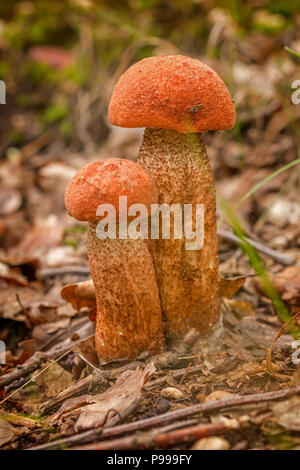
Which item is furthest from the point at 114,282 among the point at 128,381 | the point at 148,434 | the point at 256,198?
the point at 256,198

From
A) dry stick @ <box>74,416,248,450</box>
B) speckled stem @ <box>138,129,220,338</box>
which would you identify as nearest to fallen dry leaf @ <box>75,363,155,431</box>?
dry stick @ <box>74,416,248,450</box>

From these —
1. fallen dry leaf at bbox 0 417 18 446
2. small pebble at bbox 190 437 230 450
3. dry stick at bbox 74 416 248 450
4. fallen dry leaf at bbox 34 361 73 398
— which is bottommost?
fallen dry leaf at bbox 34 361 73 398

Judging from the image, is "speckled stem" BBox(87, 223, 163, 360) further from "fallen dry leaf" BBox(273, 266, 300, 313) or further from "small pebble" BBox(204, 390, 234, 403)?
"fallen dry leaf" BBox(273, 266, 300, 313)

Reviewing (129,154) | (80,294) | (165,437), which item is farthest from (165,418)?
(129,154)

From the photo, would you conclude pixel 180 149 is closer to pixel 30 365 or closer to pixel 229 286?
pixel 229 286

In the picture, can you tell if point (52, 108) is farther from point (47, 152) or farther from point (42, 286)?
point (42, 286)

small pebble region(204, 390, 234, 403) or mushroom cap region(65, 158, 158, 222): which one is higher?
mushroom cap region(65, 158, 158, 222)
